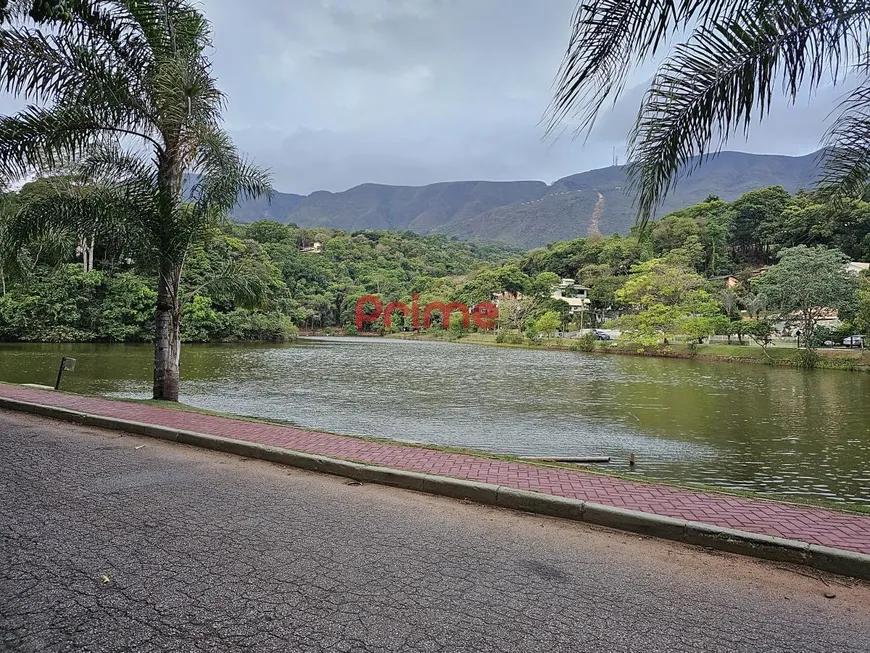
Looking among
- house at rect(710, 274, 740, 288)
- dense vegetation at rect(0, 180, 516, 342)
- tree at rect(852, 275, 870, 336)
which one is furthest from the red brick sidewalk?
house at rect(710, 274, 740, 288)

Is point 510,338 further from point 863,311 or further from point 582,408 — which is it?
point 582,408

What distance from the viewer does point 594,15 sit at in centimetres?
308

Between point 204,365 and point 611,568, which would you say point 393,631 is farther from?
point 204,365

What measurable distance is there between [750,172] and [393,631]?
22266 cm

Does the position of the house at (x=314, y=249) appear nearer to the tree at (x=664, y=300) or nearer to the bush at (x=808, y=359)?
the tree at (x=664, y=300)

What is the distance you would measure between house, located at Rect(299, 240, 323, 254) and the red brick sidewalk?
Result: 9699 centimetres

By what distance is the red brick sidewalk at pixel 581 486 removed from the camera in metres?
4.05

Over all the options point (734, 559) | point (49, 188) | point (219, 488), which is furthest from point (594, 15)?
point (49, 188)

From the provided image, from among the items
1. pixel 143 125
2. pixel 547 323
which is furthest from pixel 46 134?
pixel 547 323

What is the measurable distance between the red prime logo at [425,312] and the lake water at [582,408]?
1783 inches

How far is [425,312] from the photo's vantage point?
7862 cm

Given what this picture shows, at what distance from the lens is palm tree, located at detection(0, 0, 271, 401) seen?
29.2ft

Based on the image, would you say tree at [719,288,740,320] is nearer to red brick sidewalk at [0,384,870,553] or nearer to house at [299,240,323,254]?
red brick sidewalk at [0,384,870,553]

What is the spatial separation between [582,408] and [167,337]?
35.0 feet
